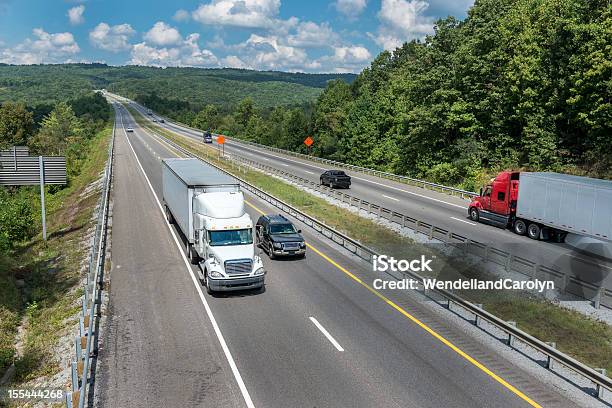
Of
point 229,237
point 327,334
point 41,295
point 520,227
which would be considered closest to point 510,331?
point 327,334

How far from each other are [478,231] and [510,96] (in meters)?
25.2

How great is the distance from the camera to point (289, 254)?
24516 millimetres

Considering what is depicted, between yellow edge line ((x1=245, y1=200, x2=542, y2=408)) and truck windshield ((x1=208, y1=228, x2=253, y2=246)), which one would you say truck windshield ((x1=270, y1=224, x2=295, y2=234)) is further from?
truck windshield ((x1=208, y1=228, x2=253, y2=246))

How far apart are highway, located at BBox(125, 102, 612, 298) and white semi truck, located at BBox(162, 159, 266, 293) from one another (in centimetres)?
1300

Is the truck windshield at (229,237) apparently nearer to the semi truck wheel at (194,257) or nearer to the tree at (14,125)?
the semi truck wheel at (194,257)

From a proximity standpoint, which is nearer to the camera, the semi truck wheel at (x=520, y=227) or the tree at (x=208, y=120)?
the semi truck wheel at (x=520, y=227)

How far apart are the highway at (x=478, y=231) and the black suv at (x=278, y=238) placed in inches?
401

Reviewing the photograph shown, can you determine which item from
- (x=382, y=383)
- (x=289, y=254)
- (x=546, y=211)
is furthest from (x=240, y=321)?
(x=546, y=211)

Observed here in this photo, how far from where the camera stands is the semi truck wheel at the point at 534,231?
28469mm

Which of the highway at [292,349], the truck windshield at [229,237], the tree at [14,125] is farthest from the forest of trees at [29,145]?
the highway at [292,349]

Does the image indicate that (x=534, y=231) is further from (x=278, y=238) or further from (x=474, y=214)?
(x=278, y=238)

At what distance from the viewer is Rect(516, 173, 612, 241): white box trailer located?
79.6 feet

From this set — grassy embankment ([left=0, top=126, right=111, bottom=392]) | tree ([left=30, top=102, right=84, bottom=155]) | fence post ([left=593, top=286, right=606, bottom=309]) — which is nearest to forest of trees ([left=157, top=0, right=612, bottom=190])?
fence post ([left=593, top=286, right=606, bottom=309])

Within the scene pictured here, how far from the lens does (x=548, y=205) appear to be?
27688 millimetres
